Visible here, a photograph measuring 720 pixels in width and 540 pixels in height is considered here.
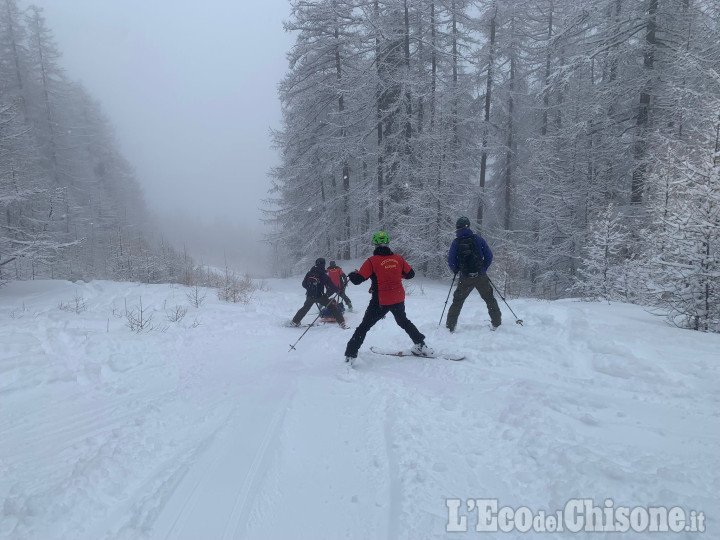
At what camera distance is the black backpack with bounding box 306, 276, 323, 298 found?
8984 millimetres

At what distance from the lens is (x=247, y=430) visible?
3.58 meters

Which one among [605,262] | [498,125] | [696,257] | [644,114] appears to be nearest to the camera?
[696,257]

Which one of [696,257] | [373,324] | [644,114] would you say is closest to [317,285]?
[373,324]

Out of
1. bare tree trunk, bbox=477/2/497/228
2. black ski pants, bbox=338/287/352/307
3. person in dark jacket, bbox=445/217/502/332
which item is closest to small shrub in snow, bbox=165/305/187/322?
black ski pants, bbox=338/287/352/307

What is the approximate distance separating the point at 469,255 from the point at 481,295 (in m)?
0.79

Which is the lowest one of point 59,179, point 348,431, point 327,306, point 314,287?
point 348,431

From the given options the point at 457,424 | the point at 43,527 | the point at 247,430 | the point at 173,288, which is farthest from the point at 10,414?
the point at 173,288

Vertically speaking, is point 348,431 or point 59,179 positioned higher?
point 59,179

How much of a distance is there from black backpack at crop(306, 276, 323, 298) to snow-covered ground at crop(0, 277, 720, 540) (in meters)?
2.89

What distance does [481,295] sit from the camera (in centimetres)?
638

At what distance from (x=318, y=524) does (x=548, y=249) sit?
17.8 meters

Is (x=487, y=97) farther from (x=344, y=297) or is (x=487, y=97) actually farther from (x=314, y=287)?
(x=314, y=287)

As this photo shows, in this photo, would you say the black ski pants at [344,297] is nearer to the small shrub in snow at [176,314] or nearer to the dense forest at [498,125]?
the small shrub in snow at [176,314]

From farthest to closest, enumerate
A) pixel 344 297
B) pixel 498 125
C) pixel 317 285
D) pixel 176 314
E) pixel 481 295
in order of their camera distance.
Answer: pixel 498 125
pixel 344 297
pixel 317 285
pixel 176 314
pixel 481 295
